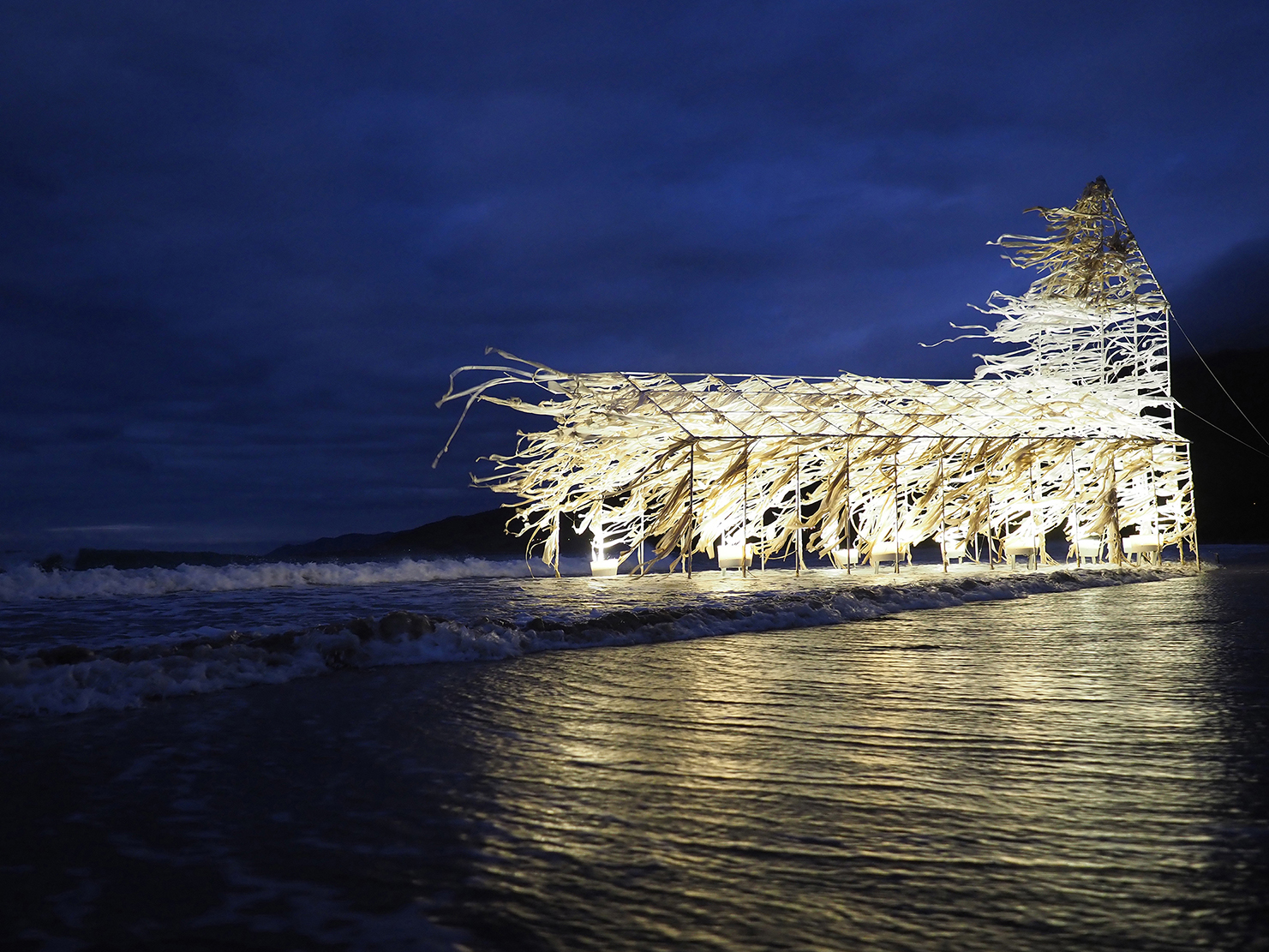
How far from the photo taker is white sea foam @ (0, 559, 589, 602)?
11.4m

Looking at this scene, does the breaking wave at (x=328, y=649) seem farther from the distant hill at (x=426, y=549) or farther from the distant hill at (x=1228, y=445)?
the distant hill at (x=1228, y=445)

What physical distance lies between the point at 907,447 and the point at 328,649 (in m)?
13.1

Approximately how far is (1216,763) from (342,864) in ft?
7.84

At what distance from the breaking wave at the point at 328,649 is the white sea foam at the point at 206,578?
781cm

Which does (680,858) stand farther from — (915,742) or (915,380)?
(915,380)

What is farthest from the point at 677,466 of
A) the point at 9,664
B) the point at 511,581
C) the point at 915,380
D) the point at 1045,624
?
the point at 9,664

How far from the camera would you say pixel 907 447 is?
15711mm

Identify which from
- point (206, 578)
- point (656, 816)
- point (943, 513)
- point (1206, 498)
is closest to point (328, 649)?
point (656, 816)

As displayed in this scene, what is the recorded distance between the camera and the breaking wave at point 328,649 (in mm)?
3664

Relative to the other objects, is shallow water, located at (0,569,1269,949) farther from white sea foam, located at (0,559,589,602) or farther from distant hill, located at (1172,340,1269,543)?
distant hill, located at (1172,340,1269,543)

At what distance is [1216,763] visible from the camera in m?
2.47

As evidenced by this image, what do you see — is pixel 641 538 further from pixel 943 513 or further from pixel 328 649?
pixel 328 649

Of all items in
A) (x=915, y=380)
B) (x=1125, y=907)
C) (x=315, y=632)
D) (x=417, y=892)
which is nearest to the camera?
(x=1125, y=907)

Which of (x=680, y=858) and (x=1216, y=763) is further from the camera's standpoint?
(x=1216, y=763)
